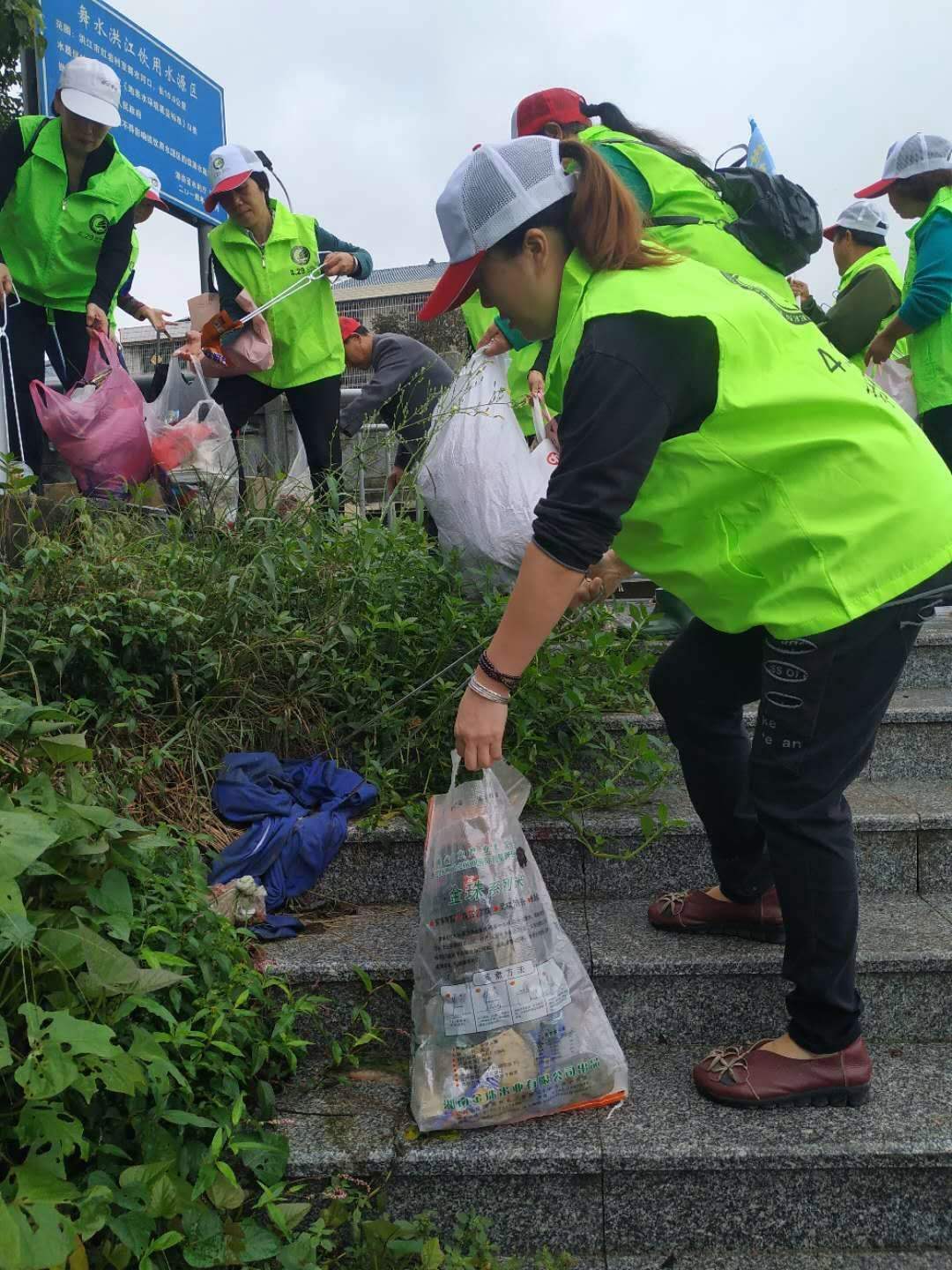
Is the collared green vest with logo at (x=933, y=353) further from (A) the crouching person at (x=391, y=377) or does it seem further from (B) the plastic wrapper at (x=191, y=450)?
(B) the plastic wrapper at (x=191, y=450)

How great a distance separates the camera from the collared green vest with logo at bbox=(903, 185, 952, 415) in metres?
3.76

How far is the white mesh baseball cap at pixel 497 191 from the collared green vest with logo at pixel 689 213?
99 cm

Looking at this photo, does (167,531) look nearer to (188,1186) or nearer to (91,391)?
(91,391)

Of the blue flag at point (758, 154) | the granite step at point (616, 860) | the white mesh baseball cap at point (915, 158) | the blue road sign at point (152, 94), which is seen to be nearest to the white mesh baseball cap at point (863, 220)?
the white mesh baseball cap at point (915, 158)

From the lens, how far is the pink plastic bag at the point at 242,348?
437 cm

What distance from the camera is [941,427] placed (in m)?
3.93

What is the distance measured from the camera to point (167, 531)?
131 inches

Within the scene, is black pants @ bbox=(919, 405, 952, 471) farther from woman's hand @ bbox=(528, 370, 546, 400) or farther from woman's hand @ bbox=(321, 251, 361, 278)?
woman's hand @ bbox=(321, 251, 361, 278)

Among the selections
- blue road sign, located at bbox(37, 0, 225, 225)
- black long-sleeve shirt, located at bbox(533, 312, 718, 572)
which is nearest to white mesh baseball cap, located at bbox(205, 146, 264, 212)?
black long-sleeve shirt, located at bbox(533, 312, 718, 572)

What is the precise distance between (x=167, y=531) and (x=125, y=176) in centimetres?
191

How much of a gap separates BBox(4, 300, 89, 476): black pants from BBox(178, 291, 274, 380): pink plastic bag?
0.44 metres

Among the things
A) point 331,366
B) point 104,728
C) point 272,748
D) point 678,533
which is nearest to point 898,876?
point 678,533

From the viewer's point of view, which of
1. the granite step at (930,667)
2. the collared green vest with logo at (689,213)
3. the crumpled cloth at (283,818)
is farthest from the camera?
the granite step at (930,667)

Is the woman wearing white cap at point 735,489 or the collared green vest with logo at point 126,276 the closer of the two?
the woman wearing white cap at point 735,489
